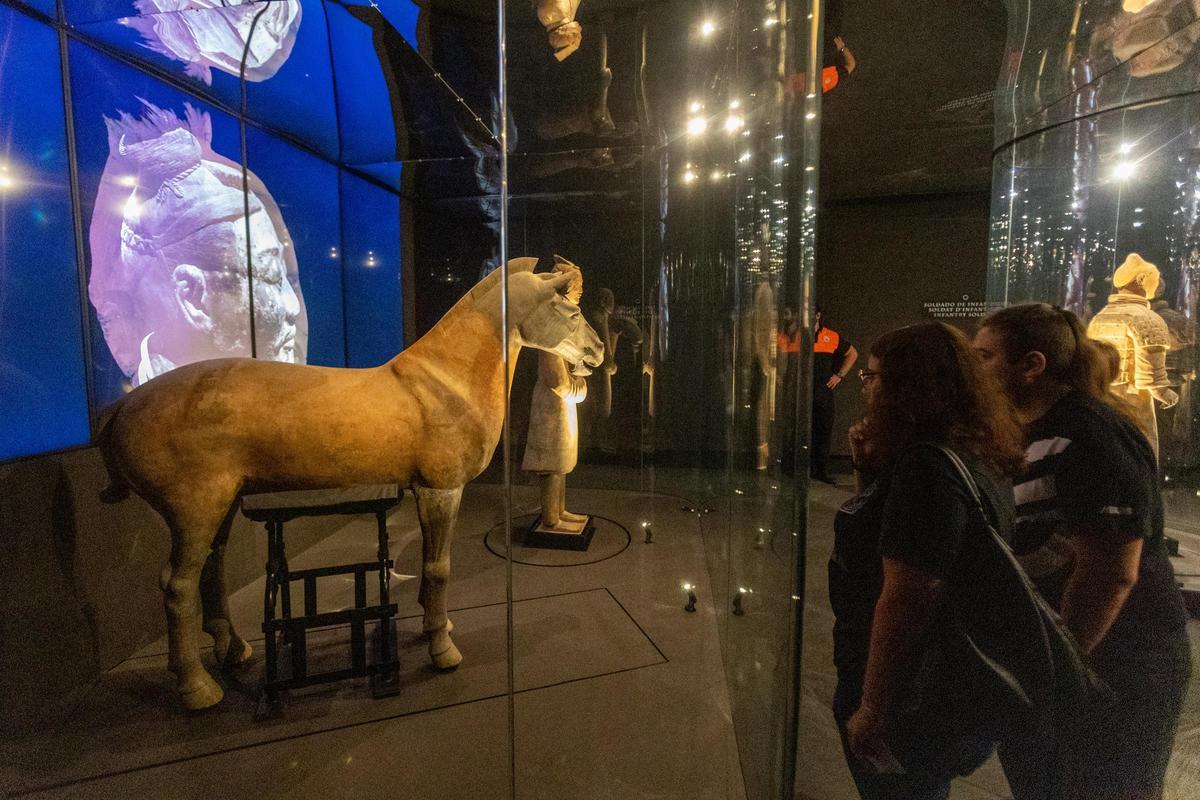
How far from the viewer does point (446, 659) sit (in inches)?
76.1

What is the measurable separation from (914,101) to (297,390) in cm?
223

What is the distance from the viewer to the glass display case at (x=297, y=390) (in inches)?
62.0

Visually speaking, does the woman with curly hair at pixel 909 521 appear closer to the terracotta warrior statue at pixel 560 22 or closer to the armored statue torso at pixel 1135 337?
the armored statue torso at pixel 1135 337

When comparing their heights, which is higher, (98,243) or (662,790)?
(98,243)

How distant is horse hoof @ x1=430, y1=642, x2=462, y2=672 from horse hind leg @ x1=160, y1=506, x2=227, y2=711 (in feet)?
2.61

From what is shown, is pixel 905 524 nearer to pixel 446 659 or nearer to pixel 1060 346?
pixel 1060 346

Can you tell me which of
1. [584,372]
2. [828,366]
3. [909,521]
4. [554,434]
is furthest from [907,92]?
[554,434]

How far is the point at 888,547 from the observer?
926 millimetres

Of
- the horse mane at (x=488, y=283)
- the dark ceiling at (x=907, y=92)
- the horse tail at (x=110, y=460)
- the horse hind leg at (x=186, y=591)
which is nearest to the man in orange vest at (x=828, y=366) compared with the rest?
the dark ceiling at (x=907, y=92)

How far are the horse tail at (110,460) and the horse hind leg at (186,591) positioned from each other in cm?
25

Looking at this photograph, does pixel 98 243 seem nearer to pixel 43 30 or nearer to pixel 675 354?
pixel 43 30

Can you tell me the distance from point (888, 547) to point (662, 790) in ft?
3.84

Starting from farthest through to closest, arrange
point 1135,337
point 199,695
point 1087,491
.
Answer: point 199,695
point 1135,337
point 1087,491

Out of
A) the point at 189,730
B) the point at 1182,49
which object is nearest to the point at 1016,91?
the point at 1182,49
